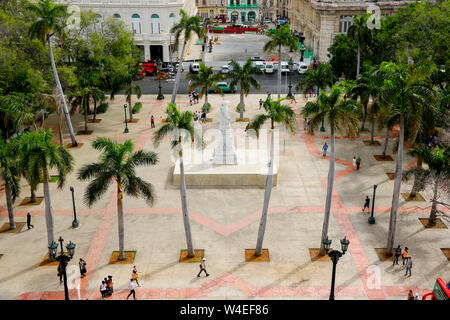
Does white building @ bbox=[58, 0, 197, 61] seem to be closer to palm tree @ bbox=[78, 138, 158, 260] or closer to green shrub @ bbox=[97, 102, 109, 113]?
green shrub @ bbox=[97, 102, 109, 113]

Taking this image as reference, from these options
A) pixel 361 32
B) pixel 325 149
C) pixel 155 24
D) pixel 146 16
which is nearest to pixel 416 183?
pixel 325 149

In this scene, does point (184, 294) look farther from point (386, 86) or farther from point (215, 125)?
point (215, 125)

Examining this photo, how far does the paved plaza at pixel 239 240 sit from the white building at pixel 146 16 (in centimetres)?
3657

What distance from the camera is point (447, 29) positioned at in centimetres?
4194

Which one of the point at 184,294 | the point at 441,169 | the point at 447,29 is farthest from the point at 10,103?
the point at 447,29

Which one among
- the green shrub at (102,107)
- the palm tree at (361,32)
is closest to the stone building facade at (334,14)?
the palm tree at (361,32)

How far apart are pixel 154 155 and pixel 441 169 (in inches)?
646

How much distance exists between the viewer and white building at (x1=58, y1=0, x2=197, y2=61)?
69.4m

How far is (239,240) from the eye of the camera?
2881 cm

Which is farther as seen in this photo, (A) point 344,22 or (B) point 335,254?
(A) point 344,22

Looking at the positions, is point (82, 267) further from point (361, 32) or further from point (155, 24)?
point (155, 24)

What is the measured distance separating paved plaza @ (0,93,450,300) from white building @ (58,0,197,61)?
1440 inches

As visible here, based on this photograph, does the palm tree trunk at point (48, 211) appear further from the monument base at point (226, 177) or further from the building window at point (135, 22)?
the building window at point (135, 22)

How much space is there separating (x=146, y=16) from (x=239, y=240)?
51.4 metres
